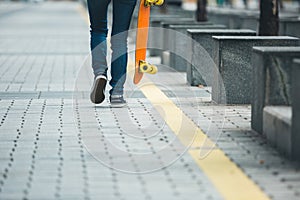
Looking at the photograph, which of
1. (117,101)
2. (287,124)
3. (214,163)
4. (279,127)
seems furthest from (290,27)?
(214,163)

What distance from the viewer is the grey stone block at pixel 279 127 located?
23.1 feet

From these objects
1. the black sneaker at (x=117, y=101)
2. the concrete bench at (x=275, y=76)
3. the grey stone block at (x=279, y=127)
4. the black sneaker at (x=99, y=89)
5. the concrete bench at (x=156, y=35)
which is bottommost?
the concrete bench at (x=156, y=35)

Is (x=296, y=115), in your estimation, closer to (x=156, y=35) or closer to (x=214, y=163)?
(x=214, y=163)

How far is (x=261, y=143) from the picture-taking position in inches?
305

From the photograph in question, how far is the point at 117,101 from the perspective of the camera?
10.1m

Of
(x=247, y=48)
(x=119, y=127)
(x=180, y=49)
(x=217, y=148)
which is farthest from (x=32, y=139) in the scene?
(x=180, y=49)

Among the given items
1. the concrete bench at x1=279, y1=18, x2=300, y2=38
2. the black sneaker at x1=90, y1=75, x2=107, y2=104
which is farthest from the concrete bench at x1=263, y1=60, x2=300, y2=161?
the concrete bench at x1=279, y1=18, x2=300, y2=38

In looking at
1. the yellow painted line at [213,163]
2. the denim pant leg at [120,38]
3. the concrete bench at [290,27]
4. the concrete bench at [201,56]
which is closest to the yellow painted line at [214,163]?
the yellow painted line at [213,163]

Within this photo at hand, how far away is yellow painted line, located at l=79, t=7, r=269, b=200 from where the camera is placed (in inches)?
234

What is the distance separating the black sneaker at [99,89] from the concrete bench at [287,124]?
2211 millimetres

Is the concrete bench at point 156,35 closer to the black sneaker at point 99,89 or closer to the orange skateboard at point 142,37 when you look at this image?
the orange skateboard at point 142,37

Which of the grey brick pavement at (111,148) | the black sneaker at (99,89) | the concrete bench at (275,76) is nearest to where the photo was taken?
the grey brick pavement at (111,148)

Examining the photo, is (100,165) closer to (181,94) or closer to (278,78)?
(278,78)

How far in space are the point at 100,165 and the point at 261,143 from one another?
4.90 feet
